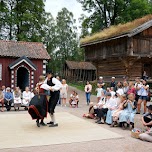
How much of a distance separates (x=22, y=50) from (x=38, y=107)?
15.0 metres

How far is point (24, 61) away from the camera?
21812mm

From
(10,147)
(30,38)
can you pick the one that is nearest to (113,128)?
(10,147)

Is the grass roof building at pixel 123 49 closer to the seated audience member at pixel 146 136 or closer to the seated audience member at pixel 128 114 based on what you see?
the seated audience member at pixel 128 114

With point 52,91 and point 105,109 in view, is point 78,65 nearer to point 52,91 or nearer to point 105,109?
point 105,109

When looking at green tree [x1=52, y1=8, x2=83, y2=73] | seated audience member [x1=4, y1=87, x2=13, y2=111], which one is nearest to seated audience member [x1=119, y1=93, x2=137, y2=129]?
seated audience member [x1=4, y1=87, x2=13, y2=111]

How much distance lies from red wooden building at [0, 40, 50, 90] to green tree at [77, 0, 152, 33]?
1710cm

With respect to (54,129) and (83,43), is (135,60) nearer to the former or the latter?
(83,43)

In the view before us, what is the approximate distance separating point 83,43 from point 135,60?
6.22 metres

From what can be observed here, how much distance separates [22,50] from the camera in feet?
76.8

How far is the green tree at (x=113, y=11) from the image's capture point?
36.7 meters

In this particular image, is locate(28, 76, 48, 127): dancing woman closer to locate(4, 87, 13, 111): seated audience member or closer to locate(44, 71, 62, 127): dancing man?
locate(44, 71, 62, 127): dancing man

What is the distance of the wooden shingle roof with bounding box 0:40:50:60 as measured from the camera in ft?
73.6

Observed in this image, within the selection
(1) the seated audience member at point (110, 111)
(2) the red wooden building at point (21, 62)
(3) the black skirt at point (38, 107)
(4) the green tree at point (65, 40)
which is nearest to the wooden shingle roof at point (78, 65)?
(4) the green tree at point (65, 40)

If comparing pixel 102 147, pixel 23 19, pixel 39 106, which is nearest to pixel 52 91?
pixel 39 106
